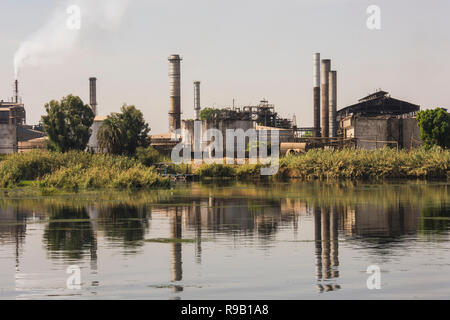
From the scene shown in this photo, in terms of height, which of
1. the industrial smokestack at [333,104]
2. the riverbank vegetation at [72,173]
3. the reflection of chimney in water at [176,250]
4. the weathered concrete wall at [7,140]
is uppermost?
the industrial smokestack at [333,104]

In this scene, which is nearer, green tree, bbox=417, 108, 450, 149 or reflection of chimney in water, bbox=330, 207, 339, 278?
reflection of chimney in water, bbox=330, 207, 339, 278

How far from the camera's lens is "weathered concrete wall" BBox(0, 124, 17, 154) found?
245 feet

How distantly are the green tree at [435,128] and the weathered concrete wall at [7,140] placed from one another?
39829 mm

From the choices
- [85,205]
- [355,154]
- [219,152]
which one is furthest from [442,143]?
[85,205]

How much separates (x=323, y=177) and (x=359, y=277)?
42.2 metres

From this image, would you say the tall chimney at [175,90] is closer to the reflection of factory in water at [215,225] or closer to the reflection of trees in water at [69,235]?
the reflection of factory in water at [215,225]

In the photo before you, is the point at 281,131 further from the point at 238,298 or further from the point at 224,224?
the point at 238,298

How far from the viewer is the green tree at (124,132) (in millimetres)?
59250

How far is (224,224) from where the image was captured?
22188mm

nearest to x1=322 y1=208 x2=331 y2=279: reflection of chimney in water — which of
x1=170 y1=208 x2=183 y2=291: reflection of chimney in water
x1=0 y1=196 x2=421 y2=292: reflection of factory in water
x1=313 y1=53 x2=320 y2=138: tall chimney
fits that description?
x1=0 y1=196 x2=421 y2=292: reflection of factory in water

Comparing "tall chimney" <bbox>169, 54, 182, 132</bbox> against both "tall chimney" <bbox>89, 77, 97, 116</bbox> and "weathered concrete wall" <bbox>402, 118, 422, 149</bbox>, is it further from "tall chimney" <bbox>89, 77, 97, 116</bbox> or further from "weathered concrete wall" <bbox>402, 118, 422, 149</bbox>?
"weathered concrete wall" <bbox>402, 118, 422, 149</bbox>

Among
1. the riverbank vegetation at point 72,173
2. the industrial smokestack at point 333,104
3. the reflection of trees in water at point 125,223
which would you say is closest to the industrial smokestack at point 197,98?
the industrial smokestack at point 333,104

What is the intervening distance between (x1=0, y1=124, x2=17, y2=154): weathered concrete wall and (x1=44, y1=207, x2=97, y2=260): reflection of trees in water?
5090 cm

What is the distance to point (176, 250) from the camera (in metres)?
16.9
